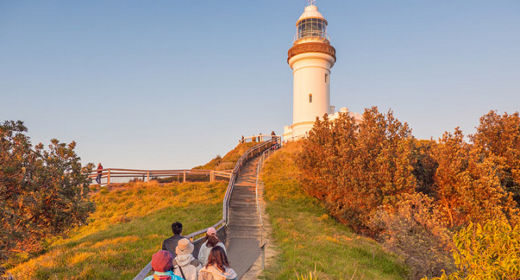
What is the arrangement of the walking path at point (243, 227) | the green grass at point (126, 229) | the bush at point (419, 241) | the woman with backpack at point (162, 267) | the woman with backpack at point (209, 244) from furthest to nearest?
the bush at point (419, 241) < the walking path at point (243, 227) < the green grass at point (126, 229) < the woman with backpack at point (209, 244) < the woman with backpack at point (162, 267)

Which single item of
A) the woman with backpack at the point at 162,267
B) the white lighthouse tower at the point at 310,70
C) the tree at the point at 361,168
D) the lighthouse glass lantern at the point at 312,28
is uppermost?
the lighthouse glass lantern at the point at 312,28

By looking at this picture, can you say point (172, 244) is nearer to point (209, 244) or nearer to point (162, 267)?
point (209, 244)

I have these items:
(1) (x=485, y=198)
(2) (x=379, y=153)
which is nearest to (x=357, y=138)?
(2) (x=379, y=153)

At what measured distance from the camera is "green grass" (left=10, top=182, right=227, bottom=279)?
8.64 m

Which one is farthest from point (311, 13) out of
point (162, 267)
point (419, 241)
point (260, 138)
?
point (162, 267)

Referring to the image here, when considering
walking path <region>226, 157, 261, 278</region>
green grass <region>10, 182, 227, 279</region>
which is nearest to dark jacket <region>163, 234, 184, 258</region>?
green grass <region>10, 182, 227, 279</region>

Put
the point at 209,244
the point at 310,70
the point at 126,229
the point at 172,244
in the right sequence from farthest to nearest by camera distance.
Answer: the point at 310,70 → the point at 126,229 → the point at 172,244 → the point at 209,244

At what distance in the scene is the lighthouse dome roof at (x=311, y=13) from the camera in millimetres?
37438

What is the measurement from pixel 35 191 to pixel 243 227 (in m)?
9.19

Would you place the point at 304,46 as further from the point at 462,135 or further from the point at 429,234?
the point at 429,234

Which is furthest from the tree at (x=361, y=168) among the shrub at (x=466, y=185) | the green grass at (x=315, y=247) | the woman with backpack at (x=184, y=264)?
the woman with backpack at (x=184, y=264)

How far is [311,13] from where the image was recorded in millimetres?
37656

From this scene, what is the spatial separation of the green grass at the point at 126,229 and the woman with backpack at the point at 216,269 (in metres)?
4.27

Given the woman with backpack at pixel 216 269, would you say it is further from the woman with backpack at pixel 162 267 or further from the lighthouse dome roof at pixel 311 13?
the lighthouse dome roof at pixel 311 13
